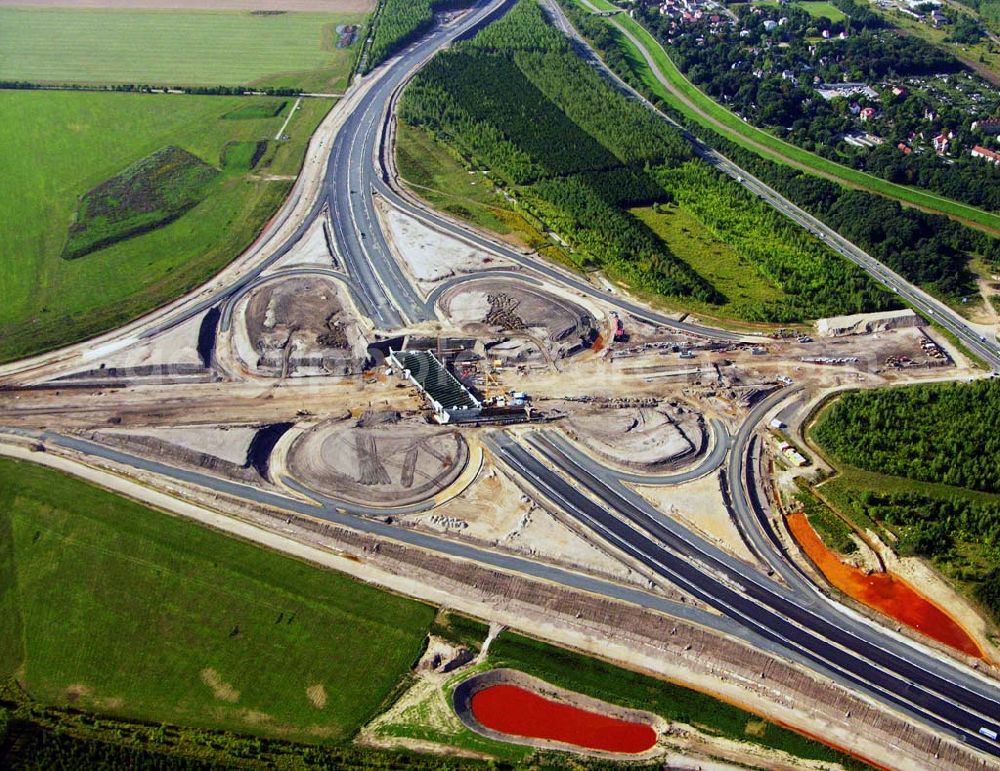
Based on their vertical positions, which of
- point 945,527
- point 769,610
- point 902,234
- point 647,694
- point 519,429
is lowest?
point 647,694

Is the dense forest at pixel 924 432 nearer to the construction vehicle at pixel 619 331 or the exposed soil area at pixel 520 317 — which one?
the construction vehicle at pixel 619 331

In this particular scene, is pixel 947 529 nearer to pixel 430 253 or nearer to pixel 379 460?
pixel 379 460

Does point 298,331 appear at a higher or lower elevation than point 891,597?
higher

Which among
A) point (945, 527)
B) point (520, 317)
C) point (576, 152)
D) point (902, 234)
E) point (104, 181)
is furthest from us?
point (576, 152)

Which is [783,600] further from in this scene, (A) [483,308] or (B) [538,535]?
(A) [483,308]

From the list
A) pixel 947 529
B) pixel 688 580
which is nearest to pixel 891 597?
pixel 947 529

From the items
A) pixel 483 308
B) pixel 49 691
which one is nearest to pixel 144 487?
pixel 49 691

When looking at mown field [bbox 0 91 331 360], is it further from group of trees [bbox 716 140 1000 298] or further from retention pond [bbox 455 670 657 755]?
group of trees [bbox 716 140 1000 298]
